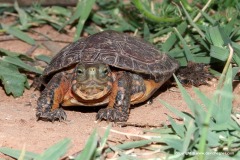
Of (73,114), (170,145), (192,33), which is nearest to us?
(170,145)

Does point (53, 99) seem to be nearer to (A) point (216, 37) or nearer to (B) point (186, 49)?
(B) point (186, 49)

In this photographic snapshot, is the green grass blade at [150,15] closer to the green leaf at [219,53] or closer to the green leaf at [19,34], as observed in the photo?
the green leaf at [219,53]

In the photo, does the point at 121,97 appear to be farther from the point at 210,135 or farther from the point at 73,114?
the point at 210,135

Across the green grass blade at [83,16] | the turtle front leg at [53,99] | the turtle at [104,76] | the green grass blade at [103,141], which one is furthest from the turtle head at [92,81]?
the green grass blade at [83,16]

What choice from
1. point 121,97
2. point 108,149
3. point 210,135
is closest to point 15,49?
point 121,97

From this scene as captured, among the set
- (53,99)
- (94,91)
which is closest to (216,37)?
(94,91)

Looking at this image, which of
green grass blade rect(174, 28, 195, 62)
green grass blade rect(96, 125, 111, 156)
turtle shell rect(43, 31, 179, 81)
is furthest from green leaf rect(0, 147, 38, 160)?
green grass blade rect(174, 28, 195, 62)

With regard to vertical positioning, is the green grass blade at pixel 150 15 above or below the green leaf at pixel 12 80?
above

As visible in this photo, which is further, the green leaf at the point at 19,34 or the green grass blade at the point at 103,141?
Result: the green leaf at the point at 19,34
